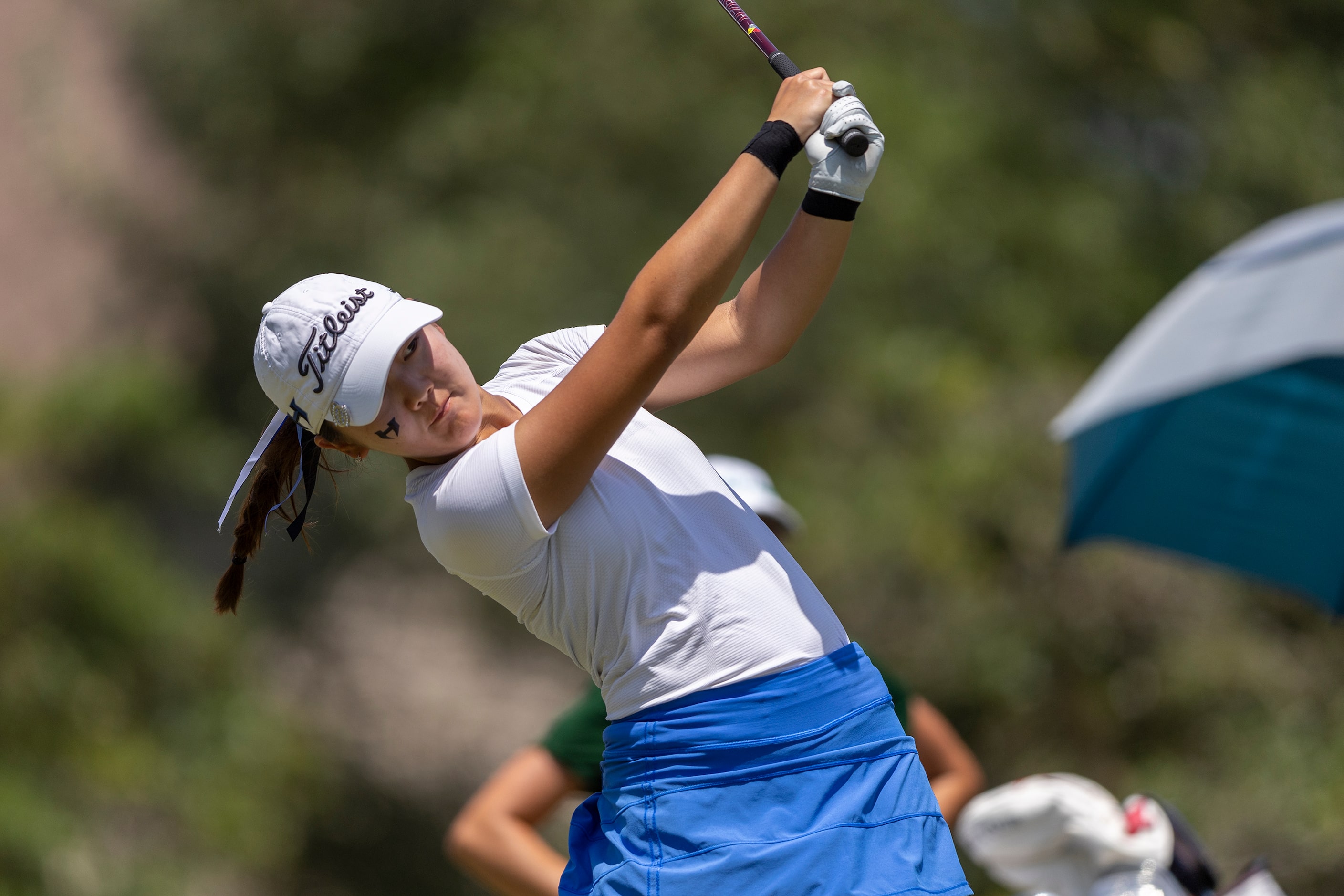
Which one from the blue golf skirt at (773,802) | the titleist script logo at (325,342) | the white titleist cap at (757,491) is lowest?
the blue golf skirt at (773,802)

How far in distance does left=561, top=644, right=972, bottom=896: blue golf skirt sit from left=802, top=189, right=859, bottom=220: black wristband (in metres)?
0.57

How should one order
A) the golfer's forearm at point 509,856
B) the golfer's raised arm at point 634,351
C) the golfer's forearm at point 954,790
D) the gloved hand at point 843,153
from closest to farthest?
the golfer's raised arm at point 634,351
the gloved hand at point 843,153
the golfer's forearm at point 509,856
the golfer's forearm at point 954,790

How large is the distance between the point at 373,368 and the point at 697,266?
395mm

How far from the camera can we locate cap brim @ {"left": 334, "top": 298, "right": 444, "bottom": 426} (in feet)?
4.79

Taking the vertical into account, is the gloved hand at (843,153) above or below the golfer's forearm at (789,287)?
above

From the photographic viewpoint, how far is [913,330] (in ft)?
24.1

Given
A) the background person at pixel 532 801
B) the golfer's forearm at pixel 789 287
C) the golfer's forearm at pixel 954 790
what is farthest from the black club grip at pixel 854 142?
the golfer's forearm at pixel 954 790

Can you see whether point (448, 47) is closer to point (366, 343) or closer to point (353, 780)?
point (353, 780)

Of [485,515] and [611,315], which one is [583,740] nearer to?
[485,515]

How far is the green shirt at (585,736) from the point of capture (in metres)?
2.49

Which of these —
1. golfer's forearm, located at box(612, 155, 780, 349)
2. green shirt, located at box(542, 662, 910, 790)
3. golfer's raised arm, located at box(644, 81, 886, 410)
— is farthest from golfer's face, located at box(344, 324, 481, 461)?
green shirt, located at box(542, 662, 910, 790)

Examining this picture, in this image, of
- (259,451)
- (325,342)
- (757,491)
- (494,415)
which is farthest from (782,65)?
(757,491)

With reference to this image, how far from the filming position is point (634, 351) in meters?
1.40

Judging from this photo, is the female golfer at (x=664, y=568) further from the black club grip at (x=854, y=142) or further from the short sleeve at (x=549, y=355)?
the short sleeve at (x=549, y=355)
